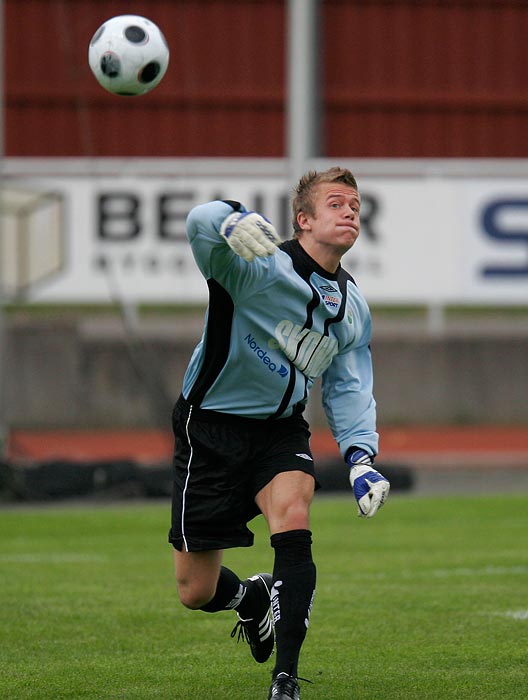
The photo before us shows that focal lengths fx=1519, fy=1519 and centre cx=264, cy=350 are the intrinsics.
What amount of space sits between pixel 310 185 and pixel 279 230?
11.9m

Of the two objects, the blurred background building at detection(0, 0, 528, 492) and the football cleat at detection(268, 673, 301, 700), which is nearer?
the football cleat at detection(268, 673, 301, 700)

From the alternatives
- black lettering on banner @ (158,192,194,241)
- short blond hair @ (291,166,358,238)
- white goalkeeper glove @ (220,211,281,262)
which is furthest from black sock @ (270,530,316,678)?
black lettering on banner @ (158,192,194,241)

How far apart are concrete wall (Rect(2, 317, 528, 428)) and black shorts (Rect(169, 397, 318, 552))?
12465 millimetres

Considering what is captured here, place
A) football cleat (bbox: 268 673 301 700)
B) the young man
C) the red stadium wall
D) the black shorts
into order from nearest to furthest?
1. football cleat (bbox: 268 673 301 700)
2. the young man
3. the black shorts
4. the red stadium wall

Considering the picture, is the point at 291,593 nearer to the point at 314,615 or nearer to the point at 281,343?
the point at 281,343

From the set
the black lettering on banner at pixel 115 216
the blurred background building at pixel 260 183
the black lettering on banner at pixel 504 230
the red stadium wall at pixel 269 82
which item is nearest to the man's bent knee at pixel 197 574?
the blurred background building at pixel 260 183

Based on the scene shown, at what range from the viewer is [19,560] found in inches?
414

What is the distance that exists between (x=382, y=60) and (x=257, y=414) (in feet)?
53.8

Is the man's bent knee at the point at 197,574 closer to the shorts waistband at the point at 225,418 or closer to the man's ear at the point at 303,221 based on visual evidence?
the shorts waistband at the point at 225,418

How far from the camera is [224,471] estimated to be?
615cm

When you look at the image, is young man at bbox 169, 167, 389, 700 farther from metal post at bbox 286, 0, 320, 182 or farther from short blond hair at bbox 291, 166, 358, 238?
metal post at bbox 286, 0, 320, 182

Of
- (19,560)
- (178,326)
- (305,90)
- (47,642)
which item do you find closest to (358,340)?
(47,642)

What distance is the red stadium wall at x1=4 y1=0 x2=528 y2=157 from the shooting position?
21.3 metres

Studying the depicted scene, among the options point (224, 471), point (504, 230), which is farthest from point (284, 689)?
point (504, 230)
